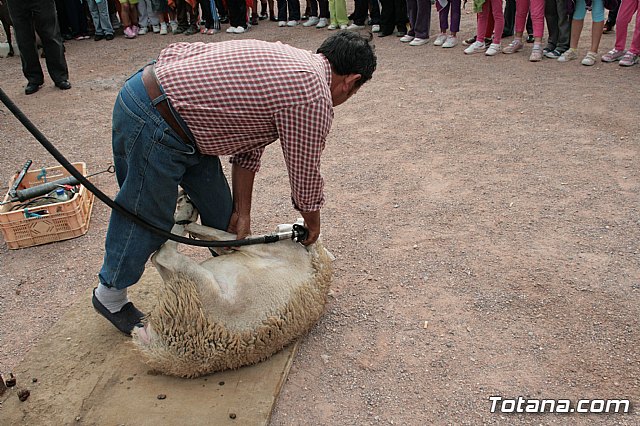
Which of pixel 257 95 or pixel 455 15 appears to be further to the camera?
pixel 455 15

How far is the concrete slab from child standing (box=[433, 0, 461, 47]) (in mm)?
6840

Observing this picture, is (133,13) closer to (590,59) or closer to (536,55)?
(536,55)

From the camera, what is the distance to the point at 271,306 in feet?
9.36

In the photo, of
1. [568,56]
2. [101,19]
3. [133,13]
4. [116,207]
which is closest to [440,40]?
[568,56]

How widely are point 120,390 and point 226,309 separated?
670mm

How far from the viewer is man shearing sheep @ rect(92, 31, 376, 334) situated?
239 centimetres

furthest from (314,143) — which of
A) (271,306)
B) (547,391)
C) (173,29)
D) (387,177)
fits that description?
(173,29)

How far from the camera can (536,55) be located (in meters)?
7.59


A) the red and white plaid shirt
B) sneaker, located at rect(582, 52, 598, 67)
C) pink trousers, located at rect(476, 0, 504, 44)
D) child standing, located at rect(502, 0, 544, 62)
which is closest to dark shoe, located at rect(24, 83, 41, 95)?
pink trousers, located at rect(476, 0, 504, 44)

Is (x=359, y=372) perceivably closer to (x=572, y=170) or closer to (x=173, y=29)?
(x=572, y=170)

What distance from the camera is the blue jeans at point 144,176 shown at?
99.7 inches

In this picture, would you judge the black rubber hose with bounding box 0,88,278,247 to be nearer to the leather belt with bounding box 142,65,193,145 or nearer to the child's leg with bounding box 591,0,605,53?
the leather belt with bounding box 142,65,193,145

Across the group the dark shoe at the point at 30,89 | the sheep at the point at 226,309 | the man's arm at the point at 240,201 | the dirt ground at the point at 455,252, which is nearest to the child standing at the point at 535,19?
the dirt ground at the point at 455,252

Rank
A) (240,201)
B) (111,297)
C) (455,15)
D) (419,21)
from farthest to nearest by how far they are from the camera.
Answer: (419,21)
(455,15)
(240,201)
(111,297)
